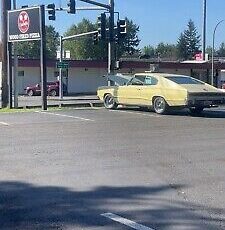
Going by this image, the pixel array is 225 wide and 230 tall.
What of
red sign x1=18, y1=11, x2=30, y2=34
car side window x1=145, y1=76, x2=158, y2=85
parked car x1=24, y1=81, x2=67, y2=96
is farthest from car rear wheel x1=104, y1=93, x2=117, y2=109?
parked car x1=24, y1=81, x2=67, y2=96

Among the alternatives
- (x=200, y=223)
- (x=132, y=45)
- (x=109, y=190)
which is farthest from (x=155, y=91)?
(x=132, y=45)

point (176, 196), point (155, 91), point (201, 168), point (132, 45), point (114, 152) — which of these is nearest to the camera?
point (176, 196)

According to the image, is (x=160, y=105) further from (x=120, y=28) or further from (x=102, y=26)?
(x=120, y=28)

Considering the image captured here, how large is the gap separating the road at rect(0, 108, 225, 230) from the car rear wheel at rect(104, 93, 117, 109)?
7744 mm

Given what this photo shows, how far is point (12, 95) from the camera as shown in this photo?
26.6 metres

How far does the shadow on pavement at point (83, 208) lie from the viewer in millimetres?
5777

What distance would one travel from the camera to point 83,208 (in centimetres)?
641

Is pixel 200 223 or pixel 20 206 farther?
pixel 20 206

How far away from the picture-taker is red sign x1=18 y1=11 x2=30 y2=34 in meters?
24.4

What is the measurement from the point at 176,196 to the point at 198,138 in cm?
599

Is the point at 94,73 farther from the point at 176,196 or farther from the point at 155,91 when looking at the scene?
the point at 176,196

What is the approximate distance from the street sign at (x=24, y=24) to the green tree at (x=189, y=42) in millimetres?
122855

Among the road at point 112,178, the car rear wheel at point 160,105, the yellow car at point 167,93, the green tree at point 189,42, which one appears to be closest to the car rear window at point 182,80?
the yellow car at point 167,93

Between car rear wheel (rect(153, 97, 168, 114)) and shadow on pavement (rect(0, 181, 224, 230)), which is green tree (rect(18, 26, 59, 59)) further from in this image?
shadow on pavement (rect(0, 181, 224, 230))
